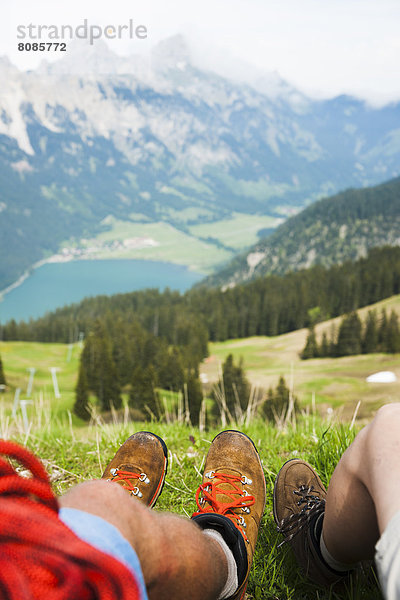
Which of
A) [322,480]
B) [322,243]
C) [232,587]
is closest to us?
[232,587]


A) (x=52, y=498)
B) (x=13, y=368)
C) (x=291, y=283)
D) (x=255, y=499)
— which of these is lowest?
(x=13, y=368)

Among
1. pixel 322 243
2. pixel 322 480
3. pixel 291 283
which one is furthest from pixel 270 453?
pixel 322 243

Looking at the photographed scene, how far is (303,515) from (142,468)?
3.49ft

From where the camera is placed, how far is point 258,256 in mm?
195750

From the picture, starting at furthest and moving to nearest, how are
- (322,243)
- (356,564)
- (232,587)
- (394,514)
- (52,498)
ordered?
(322,243) < (356,564) < (232,587) < (394,514) < (52,498)

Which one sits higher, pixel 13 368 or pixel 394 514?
pixel 394 514

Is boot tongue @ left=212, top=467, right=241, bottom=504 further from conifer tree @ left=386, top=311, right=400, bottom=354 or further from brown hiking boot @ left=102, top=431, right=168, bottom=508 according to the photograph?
conifer tree @ left=386, top=311, right=400, bottom=354

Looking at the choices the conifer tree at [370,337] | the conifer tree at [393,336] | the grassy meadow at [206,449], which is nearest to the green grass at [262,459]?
the grassy meadow at [206,449]

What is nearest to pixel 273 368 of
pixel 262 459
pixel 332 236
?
Result: pixel 262 459

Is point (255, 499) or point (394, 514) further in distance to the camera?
point (255, 499)

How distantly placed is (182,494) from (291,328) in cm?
9655

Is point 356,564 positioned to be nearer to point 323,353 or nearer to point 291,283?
point 323,353

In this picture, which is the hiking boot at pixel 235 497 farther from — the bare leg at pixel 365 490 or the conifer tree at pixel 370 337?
the conifer tree at pixel 370 337

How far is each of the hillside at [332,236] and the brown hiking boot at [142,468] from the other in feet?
584
